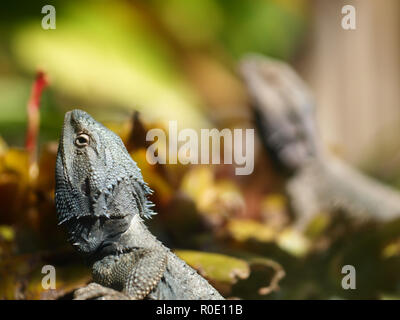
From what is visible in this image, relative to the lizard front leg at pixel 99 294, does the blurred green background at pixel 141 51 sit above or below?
above

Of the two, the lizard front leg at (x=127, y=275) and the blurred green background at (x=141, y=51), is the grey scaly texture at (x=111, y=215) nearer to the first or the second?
the lizard front leg at (x=127, y=275)

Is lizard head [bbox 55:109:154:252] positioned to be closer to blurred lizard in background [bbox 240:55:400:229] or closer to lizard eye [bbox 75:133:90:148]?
lizard eye [bbox 75:133:90:148]

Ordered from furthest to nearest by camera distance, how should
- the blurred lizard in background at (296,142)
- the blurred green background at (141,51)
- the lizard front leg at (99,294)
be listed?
the blurred lizard in background at (296,142)
the blurred green background at (141,51)
the lizard front leg at (99,294)

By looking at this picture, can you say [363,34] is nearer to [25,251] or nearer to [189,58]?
[189,58]

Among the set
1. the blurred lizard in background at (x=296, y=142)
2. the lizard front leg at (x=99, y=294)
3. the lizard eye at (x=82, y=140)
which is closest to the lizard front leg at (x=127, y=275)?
the lizard front leg at (x=99, y=294)

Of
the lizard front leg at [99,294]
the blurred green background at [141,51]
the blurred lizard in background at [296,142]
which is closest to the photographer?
the lizard front leg at [99,294]

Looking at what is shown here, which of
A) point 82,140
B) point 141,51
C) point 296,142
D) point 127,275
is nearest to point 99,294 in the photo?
point 127,275

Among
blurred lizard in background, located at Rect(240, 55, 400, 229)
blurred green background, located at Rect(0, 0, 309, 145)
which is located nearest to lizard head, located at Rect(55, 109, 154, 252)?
blurred green background, located at Rect(0, 0, 309, 145)
